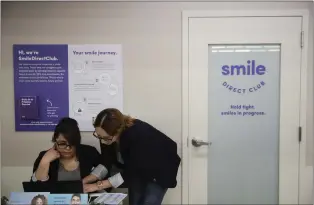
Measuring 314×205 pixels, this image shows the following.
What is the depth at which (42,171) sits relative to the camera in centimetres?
200

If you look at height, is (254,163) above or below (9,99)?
below

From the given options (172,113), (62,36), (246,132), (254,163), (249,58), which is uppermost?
(62,36)

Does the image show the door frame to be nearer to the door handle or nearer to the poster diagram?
the door handle

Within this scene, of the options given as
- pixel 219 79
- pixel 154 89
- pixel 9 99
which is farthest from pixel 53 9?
pixel 219 79

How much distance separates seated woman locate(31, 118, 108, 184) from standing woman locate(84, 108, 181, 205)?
0.10m

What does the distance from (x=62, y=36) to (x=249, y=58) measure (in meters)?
1.58

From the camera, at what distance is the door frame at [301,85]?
2.54 metres

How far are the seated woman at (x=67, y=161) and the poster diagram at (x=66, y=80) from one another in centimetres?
50

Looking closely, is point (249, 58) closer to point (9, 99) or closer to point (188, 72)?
point (188, 72)

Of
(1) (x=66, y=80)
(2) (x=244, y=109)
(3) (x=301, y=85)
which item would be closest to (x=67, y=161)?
(1) (x=66, y=80)

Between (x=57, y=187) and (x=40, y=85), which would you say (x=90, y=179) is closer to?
(x=57, y=187)

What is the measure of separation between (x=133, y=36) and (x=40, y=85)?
0.88 meters

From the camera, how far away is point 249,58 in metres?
2.62

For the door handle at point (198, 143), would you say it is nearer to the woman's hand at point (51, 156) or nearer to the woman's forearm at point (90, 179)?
the woman's forearm at point (90, 179)
